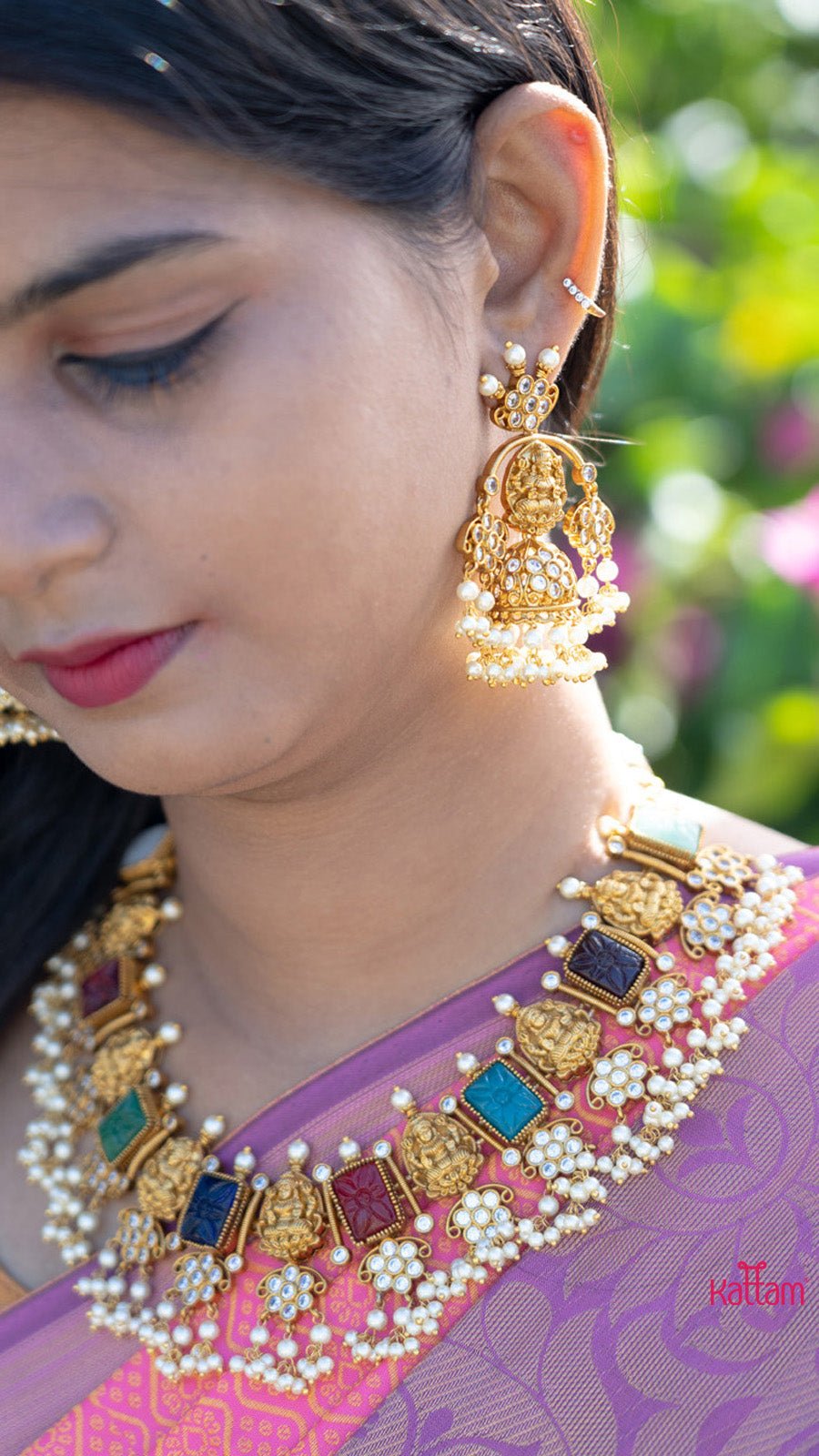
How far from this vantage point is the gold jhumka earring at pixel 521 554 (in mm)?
1281

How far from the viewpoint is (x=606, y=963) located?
1.36m

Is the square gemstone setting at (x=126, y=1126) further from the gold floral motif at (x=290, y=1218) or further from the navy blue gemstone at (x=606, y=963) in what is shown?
the navy blue gemstone at (x=606, y=963)

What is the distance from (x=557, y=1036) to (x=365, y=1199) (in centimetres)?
21

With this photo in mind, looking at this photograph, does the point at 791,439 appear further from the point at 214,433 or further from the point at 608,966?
the point at 214,433

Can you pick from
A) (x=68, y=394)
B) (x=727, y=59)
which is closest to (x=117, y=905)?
(x=68, y=394)

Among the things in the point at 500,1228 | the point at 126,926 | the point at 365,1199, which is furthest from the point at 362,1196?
the point at 126,926

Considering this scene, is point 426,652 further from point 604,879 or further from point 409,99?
point 409,99

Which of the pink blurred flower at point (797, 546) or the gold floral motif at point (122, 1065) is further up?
the pink blurred flower at point (797, 546)

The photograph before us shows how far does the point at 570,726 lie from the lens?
143 centimetres

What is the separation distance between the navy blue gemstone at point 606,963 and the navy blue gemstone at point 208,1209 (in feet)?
1.17

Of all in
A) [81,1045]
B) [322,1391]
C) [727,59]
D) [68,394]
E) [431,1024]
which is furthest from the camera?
[727,59]

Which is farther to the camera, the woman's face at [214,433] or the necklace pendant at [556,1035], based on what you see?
the necklace pendant at [556,1035]

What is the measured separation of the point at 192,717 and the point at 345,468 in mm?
216

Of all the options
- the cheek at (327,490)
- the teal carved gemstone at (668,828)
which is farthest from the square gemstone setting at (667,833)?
the cheek at (327,490)
